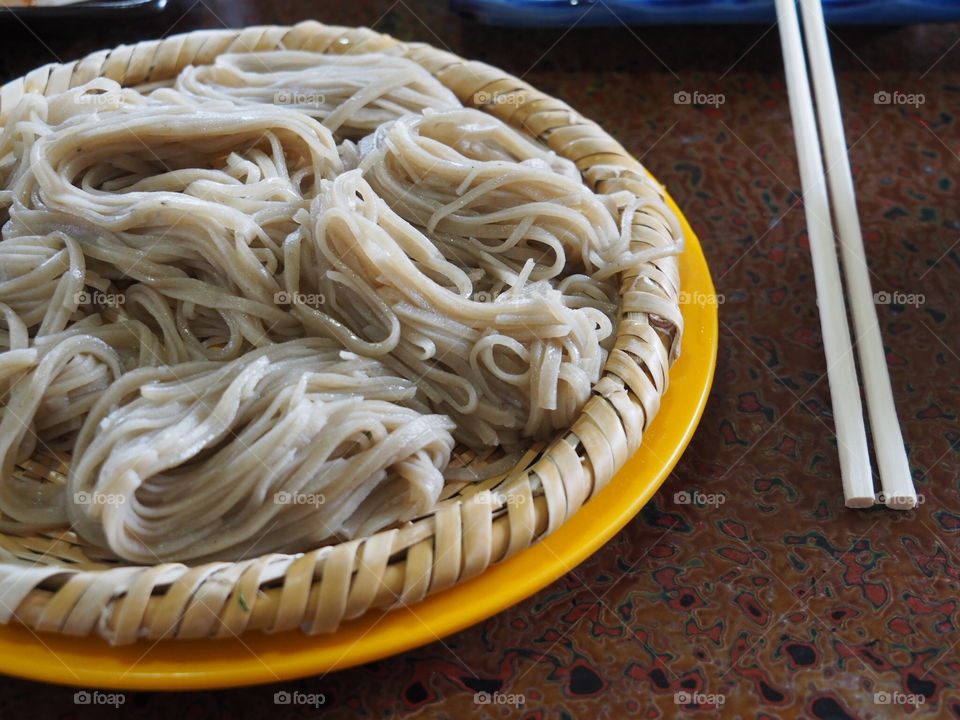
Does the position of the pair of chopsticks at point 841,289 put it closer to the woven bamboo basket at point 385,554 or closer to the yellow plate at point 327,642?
the woven bamboo basket at point 385,554

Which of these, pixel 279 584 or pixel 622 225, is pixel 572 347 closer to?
pixel 622 225

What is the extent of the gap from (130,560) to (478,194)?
4.05 ft

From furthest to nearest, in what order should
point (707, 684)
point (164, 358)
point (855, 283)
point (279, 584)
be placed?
point (855, 283)
point (164, 358)
point (707, 684)
point (279, 584)

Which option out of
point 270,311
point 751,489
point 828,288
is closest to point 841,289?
point 828,288

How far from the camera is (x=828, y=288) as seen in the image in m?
2.84

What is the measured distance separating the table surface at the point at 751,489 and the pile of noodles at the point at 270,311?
41 centimetres

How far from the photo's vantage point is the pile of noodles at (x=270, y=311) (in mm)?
2043

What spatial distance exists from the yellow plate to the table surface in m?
0.26

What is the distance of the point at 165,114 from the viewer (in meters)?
2.47

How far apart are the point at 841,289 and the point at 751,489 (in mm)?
747

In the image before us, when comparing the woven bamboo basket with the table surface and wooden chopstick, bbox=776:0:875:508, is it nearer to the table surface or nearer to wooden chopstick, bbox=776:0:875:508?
the table surface

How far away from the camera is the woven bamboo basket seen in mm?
1793

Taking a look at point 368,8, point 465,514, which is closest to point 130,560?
point 465,514

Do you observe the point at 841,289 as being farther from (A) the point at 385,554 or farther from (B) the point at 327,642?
(B) the point at 327,642
